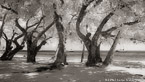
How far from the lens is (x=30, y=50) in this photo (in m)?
21.5

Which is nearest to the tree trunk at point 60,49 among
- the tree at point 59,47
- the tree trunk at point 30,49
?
the tree at point 59,47

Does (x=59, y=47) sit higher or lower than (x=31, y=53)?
higher

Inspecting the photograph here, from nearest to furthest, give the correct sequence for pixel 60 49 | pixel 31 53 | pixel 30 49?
pixel 60 49
pixel 30 49
pixel 31 53

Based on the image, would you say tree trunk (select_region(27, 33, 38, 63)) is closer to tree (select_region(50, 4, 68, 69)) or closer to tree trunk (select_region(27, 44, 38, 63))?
tree trunk (select_region(27, 44, 38, 63))

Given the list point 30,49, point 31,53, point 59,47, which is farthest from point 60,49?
point 31,53

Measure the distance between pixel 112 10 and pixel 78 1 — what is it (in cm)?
391

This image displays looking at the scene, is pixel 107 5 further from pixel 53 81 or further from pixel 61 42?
pixel 53 81

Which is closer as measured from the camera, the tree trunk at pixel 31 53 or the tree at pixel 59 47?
the tree at pixel 59 47

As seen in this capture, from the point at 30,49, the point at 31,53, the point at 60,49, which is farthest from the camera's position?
the point at 31,53

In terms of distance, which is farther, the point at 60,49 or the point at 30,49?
the point at 30,49

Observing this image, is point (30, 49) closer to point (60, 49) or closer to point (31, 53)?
point (31, 53)

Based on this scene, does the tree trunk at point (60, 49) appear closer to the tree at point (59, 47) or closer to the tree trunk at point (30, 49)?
the tree at point (59, 47)

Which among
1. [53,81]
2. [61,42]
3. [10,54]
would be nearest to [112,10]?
[61,42]

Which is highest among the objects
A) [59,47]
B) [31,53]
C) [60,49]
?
[59,47]
